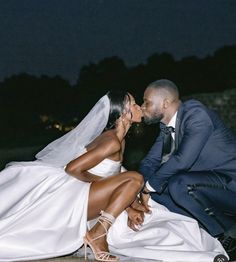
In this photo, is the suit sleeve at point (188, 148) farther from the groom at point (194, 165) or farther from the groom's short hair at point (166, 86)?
the groom's short hair at point (166, 86)

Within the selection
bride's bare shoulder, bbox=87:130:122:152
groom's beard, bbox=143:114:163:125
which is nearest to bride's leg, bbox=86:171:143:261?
bride's bare shoulder, bbox=87:130:122:152

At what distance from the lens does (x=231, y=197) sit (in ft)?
16.7

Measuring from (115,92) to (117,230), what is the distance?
131 cm

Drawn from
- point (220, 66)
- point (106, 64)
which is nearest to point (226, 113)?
point (220, 66)

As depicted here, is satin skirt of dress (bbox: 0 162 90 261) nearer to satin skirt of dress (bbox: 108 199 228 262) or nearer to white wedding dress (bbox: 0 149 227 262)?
white wedding dress (bbox: 0 149 227 262)

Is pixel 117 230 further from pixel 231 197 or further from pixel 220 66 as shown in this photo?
pixel 220 66

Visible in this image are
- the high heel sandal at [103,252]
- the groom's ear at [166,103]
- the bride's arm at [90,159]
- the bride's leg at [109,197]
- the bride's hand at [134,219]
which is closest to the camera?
the high heel sandal at [103,252]

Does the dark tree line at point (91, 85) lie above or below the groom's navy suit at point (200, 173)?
below

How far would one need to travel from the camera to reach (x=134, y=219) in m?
4.79

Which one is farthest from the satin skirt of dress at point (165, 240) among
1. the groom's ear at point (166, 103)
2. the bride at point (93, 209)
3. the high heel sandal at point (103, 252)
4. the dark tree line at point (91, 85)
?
the dark tree line at point (91, 85)

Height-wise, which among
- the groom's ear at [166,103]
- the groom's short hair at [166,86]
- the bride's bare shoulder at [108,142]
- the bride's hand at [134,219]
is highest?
the groom's short hair at [166,86]

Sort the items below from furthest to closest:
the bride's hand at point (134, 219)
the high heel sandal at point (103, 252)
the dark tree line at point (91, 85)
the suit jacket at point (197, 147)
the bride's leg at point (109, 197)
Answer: the dark tree line at point (91, 85) < the suit jacket at point (197, 147) < the bride's hand at point (134, 219) < the bride's leg at point (109, 197) < the high heel sandal at point (103, 252)

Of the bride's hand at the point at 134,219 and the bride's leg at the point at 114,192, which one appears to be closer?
the bride's leg at the point at 114,192

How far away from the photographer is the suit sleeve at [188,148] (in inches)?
192
